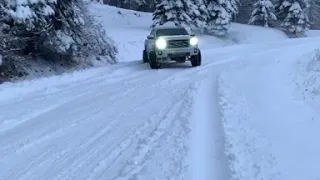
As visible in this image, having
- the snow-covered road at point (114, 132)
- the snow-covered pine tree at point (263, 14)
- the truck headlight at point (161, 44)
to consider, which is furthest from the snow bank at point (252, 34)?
the snow-covered road at point (114, 132)

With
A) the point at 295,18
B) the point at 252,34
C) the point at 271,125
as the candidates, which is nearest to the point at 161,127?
the point at 271,125

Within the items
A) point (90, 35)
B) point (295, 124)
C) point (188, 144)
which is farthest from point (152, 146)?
point (90, 35)

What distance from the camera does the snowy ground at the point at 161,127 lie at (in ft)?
20.9

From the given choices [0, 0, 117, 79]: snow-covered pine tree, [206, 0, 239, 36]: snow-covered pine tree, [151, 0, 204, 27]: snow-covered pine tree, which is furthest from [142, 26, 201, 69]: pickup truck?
[206, 0, 239, 36]: snow-covered pine tree

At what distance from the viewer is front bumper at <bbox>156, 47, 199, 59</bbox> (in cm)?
1952

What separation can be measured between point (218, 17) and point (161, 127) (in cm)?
3662

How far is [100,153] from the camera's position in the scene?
7.27 metres

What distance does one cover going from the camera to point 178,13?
130ft

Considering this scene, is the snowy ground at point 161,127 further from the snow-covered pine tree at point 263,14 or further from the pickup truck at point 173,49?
the snow-covered pine tree at point 263,14

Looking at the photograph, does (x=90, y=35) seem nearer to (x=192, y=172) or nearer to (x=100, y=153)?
(x=100, y=153)

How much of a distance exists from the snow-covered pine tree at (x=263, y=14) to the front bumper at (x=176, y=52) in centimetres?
3699

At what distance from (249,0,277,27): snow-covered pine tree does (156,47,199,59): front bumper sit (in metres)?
37.0

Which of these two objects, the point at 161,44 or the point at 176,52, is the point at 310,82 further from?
the point at 161,44

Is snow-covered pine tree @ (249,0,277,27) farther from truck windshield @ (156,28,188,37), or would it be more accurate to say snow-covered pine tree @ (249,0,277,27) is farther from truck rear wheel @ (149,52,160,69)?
truck rear wheel @ (149,52,160,69)
